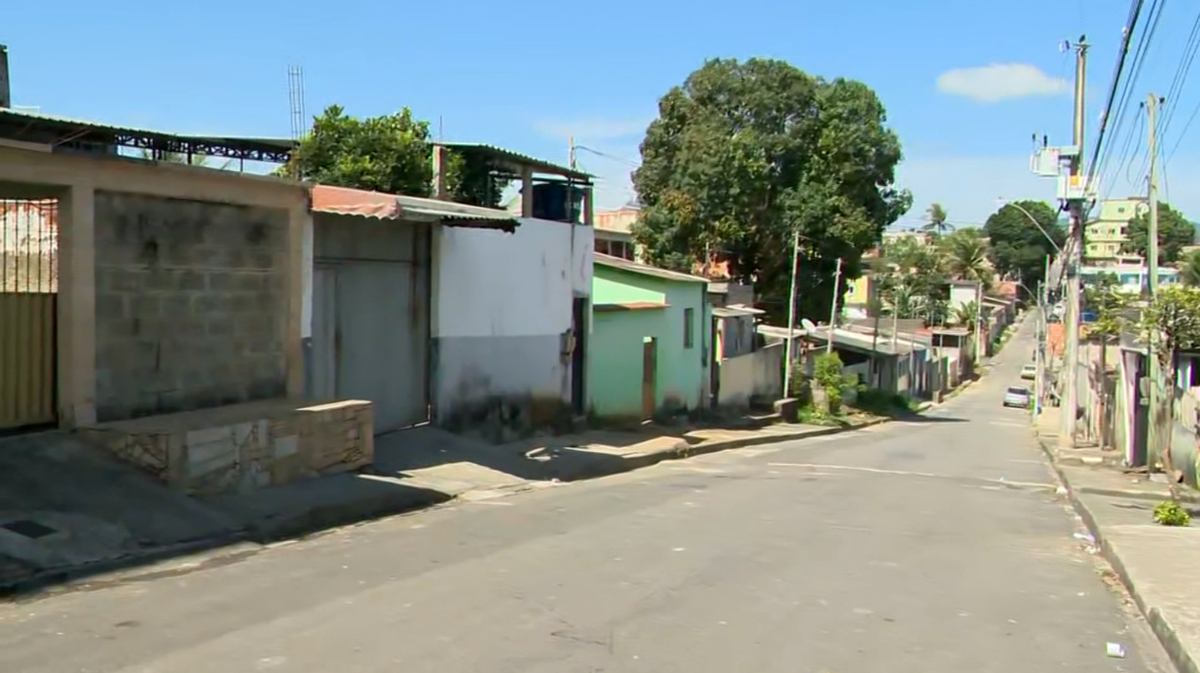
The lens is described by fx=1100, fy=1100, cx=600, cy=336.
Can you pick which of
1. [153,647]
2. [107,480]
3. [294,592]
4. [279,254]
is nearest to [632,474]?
[279,254]

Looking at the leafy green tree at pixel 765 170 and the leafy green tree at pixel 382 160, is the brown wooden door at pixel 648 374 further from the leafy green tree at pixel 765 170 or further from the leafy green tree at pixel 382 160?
the leafy green tree at pixel 765 170

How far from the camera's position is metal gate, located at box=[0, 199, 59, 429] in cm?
1014

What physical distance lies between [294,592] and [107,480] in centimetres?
325

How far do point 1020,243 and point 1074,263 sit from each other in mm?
114458

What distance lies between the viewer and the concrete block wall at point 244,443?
33.2 ft

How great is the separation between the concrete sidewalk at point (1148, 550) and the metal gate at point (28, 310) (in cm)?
960

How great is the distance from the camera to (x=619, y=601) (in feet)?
24.5

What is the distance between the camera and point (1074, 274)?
1115 inches

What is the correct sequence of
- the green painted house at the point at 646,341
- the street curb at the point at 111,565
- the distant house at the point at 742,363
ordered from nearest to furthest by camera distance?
the street curb at the point at 111,565 < the green painted house at the point at 646,341 < the distant house at the point at 742,363

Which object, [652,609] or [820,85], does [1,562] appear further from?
[820,85]

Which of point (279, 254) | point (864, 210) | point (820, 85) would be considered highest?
point (820, 85)

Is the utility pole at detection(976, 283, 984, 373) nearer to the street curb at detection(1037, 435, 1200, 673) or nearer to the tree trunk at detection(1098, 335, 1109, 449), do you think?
the tree trunk at detection(1098, 335, 1109, 449)

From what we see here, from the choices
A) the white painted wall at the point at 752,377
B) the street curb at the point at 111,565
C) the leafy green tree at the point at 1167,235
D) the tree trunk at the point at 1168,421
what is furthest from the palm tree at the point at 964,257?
the street curb at the point at 111,565

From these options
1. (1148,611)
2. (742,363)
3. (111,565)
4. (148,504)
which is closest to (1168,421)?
(1148,611)
